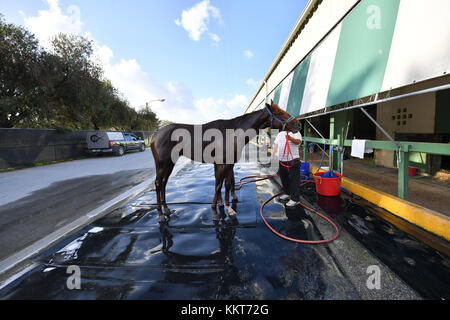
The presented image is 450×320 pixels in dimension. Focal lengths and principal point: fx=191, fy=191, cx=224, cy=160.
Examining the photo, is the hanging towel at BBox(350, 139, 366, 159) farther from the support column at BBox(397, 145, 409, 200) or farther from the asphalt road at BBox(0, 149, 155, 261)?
the asphalt road at BBox(0, 149, 155, 261)

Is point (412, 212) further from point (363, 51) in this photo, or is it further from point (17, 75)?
point (17, 75)

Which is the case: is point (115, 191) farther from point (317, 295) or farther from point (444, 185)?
point (444, 185)

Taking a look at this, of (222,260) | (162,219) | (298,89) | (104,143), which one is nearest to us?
(222,260)

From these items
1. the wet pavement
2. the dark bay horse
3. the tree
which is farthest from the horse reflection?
the tree

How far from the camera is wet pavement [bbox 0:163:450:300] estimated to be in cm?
190

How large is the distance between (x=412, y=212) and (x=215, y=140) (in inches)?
137

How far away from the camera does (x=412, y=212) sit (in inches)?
120

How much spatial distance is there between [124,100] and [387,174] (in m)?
30.8

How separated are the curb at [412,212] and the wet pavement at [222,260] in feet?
1.08

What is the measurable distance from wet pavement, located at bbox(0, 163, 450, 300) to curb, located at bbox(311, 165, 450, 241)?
0.33 metres

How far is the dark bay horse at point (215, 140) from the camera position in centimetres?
366

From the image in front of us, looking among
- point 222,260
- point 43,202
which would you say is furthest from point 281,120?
point 43,202

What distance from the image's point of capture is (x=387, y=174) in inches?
222

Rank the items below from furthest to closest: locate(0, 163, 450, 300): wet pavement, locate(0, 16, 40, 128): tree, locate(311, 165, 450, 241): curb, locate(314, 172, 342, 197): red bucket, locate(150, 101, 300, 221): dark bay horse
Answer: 1. locate(0, 16, 40, 128): tree
2. locate(314, 172, 342, 197): red bucket
3. locate(150, 101, 300, 221): dark bay horse
4. locate(311, 165, 450, 241): curb
5. locate(0, 163, 450, 300): wet pavement
